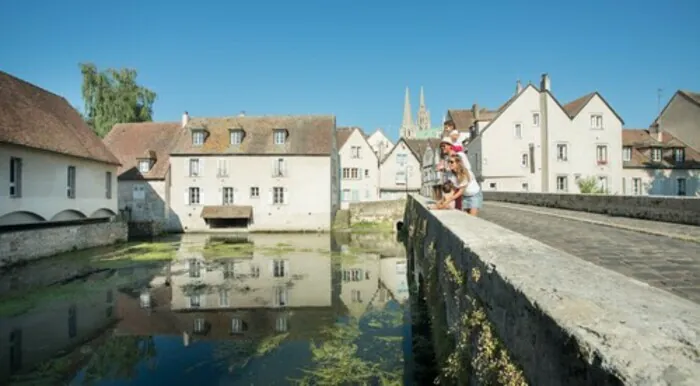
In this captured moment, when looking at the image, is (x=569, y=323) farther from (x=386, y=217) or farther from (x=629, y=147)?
(x=629, y=147)

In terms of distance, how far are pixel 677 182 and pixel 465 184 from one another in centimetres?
3295

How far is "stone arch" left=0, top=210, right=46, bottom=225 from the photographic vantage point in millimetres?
15328

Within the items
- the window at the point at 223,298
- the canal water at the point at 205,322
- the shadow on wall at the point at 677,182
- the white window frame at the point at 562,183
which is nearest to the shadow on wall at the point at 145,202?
the canal water at the point at 205,322

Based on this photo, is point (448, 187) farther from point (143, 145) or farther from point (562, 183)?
point (143, 145)

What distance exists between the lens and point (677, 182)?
102 feet

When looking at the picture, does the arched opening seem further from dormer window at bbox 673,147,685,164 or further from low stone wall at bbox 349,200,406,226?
dormer window at bbox 673,147,685,164

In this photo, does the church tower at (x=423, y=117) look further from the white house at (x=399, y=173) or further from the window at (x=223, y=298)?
the window at (x=223, y=298)

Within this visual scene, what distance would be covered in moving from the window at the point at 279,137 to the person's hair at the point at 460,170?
2463 centimetres

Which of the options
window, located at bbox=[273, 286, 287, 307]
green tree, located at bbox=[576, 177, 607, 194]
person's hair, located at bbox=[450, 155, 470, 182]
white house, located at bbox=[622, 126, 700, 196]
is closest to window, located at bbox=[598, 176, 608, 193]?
green tree, located at bbox=[576, 177, 607, 194]

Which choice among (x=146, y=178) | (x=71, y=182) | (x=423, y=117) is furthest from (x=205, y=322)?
(x=423, y=117)

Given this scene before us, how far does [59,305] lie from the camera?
10305 millimetres

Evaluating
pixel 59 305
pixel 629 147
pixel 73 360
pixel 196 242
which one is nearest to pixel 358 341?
pixel 73 360

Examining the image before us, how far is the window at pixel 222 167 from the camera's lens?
2995 cm

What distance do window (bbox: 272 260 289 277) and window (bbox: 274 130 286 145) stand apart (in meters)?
15.4
